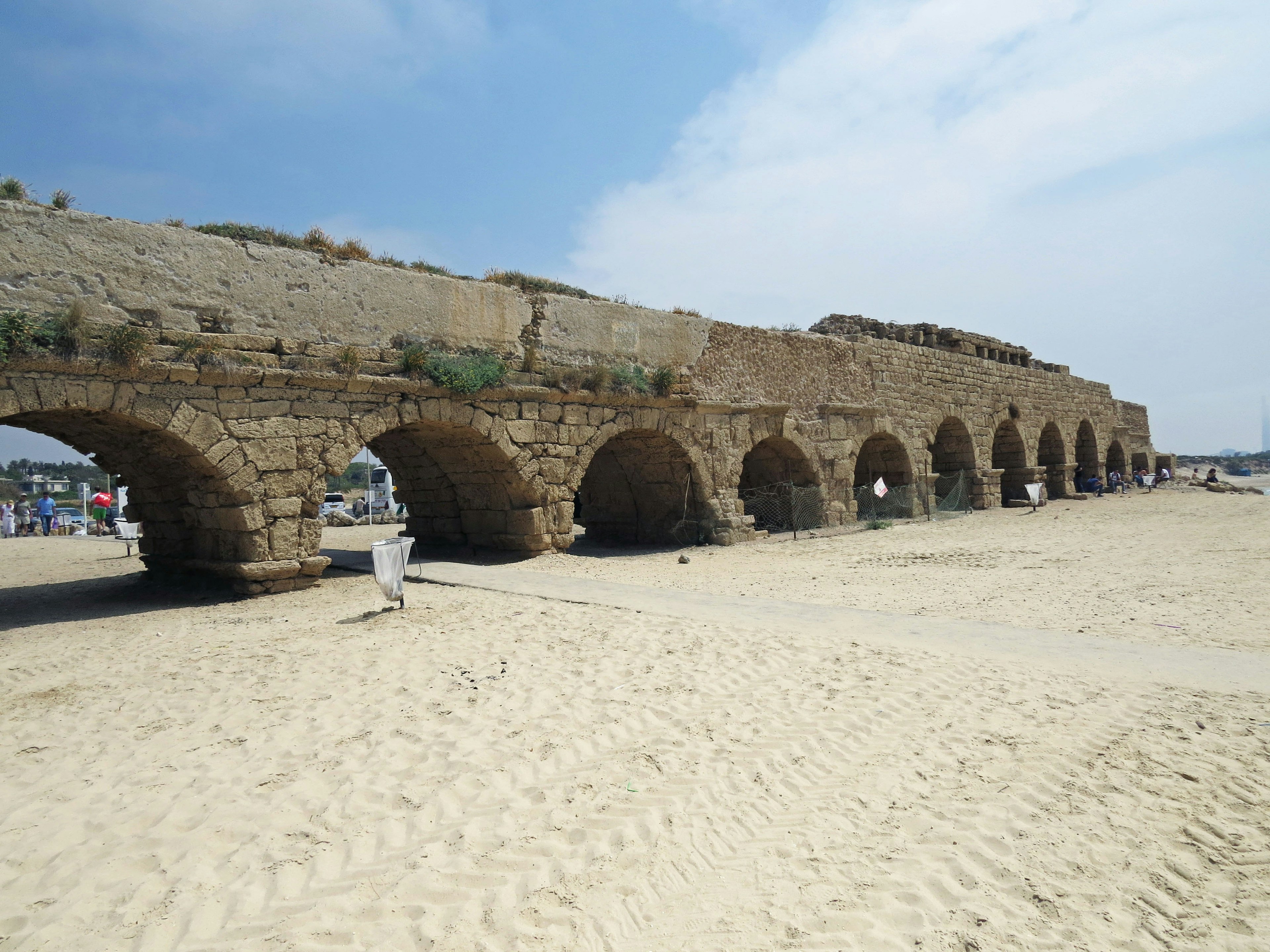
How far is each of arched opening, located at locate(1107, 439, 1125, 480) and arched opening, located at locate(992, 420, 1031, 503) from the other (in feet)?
30.8

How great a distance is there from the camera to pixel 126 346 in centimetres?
736

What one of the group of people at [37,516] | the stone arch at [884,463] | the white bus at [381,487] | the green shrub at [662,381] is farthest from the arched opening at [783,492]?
the group of people at [37,516]

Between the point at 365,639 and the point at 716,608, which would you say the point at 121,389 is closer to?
the point at 365,639

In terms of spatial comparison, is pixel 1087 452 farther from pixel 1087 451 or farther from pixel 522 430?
pixel 522 430

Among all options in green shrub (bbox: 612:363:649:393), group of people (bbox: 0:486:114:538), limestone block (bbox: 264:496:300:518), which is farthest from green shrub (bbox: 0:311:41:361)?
group of people (bbox: 0:486:114:538)

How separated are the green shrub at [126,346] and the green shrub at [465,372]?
3.05 m

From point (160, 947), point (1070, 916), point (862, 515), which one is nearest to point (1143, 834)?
point (1070, 916)

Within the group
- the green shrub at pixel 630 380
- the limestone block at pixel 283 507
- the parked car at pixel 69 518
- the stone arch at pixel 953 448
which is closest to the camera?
the limestone block at pixel 283 507

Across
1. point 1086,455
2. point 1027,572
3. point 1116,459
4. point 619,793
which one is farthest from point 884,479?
point 1116,459

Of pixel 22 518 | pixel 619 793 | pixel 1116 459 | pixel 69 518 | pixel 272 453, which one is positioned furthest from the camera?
pixel 1116 459

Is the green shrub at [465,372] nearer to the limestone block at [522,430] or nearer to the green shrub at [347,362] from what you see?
the limestone block at [522,430]

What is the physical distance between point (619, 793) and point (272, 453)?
6.43 meters

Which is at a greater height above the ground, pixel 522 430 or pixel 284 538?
pixel 522 430

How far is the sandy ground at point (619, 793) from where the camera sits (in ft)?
8.83
